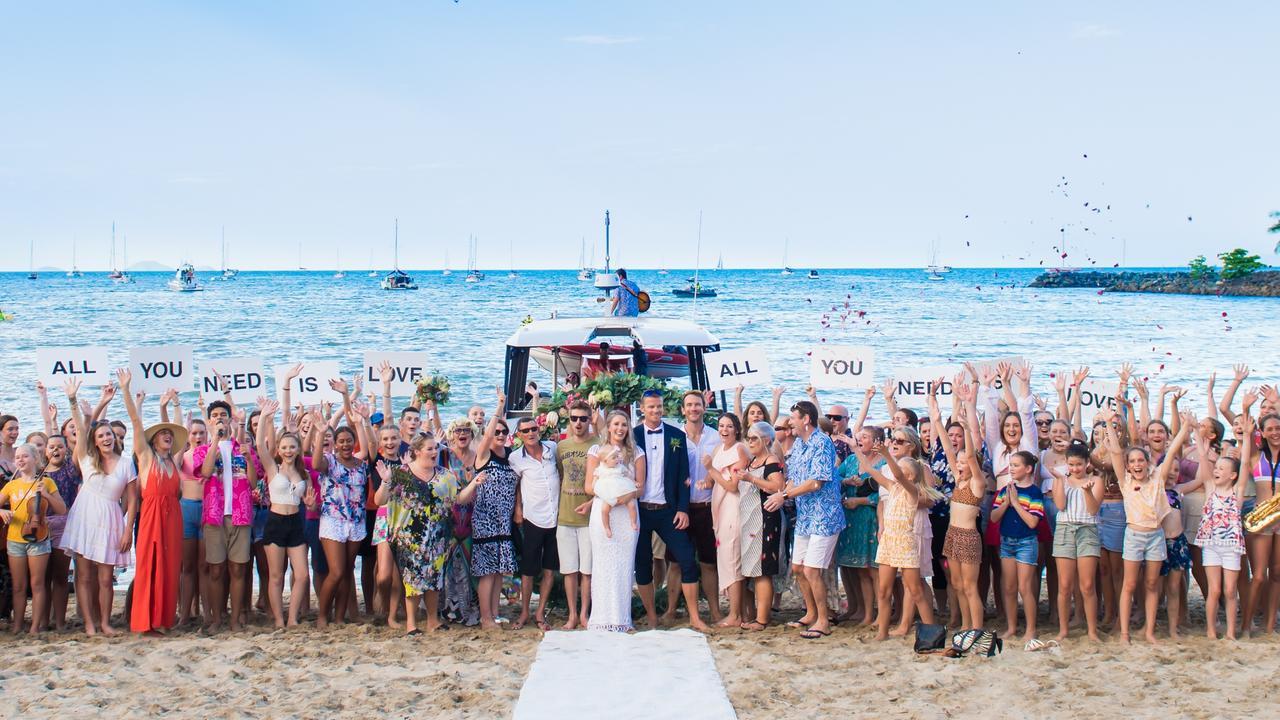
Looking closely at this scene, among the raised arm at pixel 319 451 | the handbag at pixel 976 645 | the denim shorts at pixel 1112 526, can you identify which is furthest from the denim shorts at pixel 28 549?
the denim shorts at pixel 1112 526

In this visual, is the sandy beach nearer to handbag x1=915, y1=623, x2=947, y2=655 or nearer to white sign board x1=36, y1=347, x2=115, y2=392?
handbag x1=915, y1=623, x2=947, y2=655

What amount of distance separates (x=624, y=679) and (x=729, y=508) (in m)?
1.60

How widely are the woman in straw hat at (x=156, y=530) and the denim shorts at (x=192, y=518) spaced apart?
0.10m

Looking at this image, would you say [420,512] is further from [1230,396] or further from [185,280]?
[185,280]

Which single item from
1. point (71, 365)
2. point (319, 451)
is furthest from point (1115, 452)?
point (71, 365)

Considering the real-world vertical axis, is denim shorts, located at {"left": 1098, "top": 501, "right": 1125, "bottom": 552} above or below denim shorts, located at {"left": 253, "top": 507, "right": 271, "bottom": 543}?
above

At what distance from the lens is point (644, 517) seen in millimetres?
8172

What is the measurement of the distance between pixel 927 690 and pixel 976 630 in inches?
36.0

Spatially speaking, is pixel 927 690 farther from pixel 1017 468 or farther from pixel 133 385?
pixel 133 385

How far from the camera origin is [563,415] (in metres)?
9.01

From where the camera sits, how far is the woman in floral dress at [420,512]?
7941mm

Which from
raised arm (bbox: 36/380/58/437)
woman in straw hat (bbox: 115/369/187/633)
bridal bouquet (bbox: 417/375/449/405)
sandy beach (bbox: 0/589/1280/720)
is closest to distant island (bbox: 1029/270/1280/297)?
bridal bouquet (bbox: 417/375/449/405)

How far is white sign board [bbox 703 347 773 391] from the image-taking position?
33.3 ft

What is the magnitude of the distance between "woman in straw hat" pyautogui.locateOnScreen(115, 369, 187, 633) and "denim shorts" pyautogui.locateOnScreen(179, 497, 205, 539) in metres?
0.10
